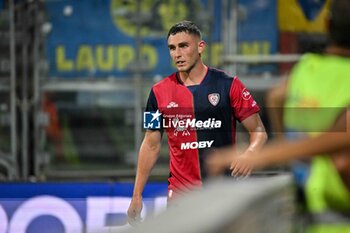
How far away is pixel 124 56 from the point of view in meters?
9.62

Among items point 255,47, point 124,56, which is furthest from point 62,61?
point 255,47

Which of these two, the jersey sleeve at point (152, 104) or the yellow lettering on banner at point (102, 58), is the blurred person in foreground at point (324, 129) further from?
the yellow lettering on banner at point (102, 58)

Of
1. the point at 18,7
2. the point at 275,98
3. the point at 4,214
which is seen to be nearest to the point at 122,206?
the point at 4,214

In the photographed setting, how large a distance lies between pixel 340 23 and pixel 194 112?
3245mm

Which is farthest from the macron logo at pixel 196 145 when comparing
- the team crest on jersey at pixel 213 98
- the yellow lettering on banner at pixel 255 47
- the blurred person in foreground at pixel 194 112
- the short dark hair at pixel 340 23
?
the yellow lettering on banner at pixel 255 47

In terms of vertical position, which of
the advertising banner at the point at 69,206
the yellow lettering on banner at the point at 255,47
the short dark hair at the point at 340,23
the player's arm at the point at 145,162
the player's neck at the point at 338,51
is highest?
the short dark hair at the point at 340,23

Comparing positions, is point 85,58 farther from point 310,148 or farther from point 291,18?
point 310,148

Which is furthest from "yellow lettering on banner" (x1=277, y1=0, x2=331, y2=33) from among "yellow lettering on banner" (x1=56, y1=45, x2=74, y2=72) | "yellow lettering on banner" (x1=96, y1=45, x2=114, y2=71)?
"yellow lettering on banner" (x1=56, y1=45, x2=74, y2=72)

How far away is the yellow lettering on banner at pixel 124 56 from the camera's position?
961 centimetres

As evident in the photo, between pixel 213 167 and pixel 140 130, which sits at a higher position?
pixel 213 167

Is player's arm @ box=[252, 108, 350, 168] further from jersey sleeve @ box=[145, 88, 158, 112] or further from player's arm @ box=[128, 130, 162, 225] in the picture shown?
player's arm @ box=[128, 130, 162, 225]

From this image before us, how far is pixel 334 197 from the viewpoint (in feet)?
9.43

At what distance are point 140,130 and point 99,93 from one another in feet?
2.01

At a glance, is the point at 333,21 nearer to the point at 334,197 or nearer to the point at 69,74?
the point at 334,197
